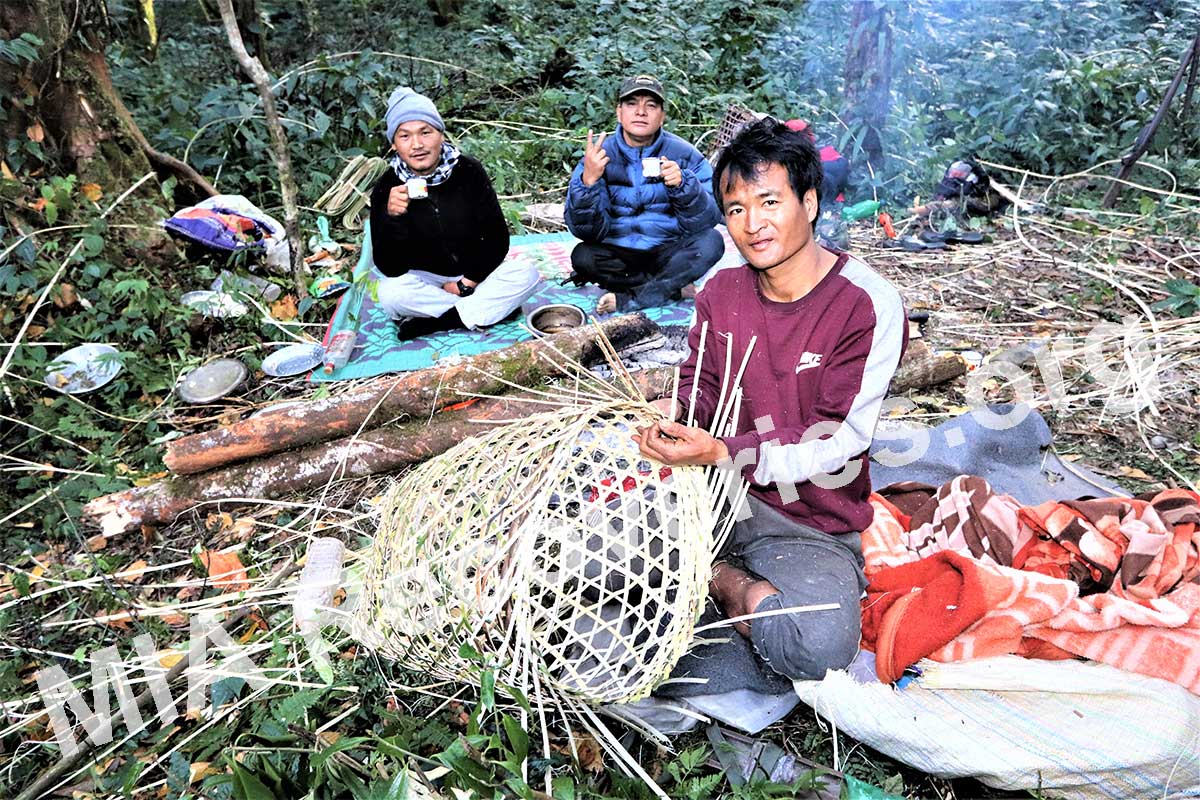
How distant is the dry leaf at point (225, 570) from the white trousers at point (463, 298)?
1621 mm

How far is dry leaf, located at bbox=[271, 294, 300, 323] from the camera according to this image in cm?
407

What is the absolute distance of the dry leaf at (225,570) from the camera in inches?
98.1

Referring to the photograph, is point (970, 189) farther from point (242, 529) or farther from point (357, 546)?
point (242, 529)

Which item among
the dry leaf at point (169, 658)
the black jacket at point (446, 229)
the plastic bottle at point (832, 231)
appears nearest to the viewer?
the dry leaf at point (169, 658)

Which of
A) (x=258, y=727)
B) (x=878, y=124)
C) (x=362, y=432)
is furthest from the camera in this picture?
(x=878, y=124)

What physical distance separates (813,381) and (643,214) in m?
2.29

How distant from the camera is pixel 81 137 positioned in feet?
13.7

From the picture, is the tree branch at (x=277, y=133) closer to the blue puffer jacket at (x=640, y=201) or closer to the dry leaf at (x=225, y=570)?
the blue puffer jacket at (x=640, y=201)

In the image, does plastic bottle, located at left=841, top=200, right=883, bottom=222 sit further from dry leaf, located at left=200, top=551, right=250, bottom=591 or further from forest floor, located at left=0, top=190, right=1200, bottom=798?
dry leaf, located at left=200, top=551, right=250, bottom=591

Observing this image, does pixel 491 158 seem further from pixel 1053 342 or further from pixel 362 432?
pixel 1053 342

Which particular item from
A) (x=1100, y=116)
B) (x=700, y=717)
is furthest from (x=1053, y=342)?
(x=1100, y=116)

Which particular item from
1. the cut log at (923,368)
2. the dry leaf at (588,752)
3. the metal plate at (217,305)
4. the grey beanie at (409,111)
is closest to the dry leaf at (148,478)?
the metal plate at (217,305)

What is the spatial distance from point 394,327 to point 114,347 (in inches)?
49.5

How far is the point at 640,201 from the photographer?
4.00 m
